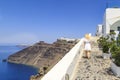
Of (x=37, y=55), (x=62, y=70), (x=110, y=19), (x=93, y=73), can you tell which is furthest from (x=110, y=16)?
(x=37, y=55)

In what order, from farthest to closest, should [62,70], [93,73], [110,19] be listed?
[110,19] → [93,73] → [62,70]

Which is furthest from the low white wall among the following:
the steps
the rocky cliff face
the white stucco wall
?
the rocky cliff face

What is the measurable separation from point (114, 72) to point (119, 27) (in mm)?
17263

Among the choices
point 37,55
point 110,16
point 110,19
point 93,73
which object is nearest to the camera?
point 93,73

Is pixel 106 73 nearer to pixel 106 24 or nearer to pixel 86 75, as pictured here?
pixel 86 75

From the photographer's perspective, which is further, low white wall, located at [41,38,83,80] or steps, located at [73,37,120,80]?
steps, located at [73,37,120,80]

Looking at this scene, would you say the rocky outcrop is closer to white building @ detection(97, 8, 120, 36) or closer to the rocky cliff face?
the rocky cliff face

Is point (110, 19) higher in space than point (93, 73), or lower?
higher

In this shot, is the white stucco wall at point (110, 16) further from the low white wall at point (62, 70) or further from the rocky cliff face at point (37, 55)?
the rocky cliff face at point (37, 55)

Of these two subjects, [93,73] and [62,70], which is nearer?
[62,70]

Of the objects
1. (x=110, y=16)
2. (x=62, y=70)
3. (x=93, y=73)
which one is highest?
(x=110, y=16)

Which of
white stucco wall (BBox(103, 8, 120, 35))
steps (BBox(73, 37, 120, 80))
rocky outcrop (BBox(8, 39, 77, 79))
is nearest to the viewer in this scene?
steps (BBox(73, 37, 120, 80))

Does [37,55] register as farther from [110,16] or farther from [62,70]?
[62,70]

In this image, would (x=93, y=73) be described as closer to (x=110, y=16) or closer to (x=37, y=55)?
(x=110, y=16)
